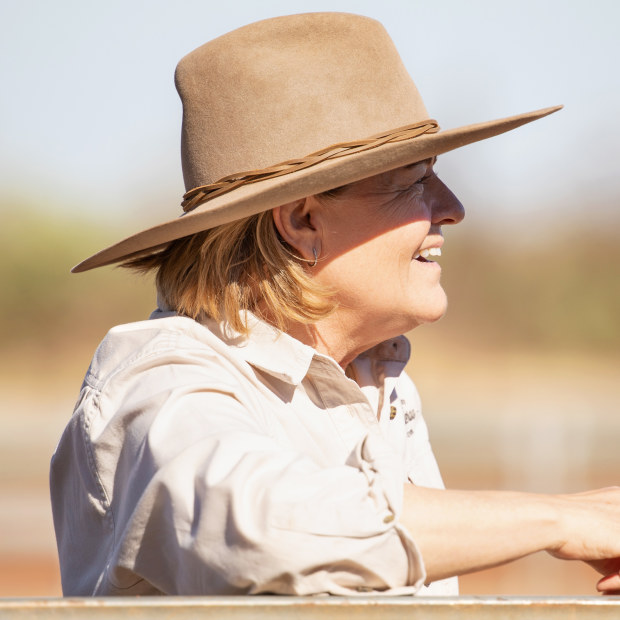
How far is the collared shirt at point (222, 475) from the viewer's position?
3.38 ft

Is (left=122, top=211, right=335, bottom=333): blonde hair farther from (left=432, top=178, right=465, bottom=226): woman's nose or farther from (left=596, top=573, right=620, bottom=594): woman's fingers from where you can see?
(left=596, top=573, right=620, bottom=594): woman's fingers

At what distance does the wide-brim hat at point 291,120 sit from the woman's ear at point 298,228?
0.39 ft

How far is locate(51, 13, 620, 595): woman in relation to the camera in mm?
1058

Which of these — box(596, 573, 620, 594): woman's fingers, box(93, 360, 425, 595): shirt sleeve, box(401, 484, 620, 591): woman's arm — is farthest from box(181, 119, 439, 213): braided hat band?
box(596, 573, 620, 594): woman's fingers

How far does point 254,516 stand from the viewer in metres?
1.04

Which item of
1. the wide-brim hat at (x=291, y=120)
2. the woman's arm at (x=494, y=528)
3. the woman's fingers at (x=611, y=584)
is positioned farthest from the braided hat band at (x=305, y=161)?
the woman's fingers at (x=611, y=584)

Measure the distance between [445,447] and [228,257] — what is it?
1146cm

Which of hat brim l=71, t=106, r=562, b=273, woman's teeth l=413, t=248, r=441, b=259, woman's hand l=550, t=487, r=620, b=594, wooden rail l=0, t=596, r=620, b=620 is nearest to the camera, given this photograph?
wooden rail l=0, t=596, r=620, b=620

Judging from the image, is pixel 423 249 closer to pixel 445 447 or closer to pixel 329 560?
pixel 329 560

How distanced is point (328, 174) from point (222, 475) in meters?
0.62

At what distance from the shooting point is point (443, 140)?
1.51 metres

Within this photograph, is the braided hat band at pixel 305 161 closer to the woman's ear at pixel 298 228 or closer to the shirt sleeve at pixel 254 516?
the woman's ear at pixel 298 228

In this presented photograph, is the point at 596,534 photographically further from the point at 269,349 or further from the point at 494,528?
the point at 269,349

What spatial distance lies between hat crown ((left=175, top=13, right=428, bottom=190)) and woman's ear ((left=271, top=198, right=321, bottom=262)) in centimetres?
12
